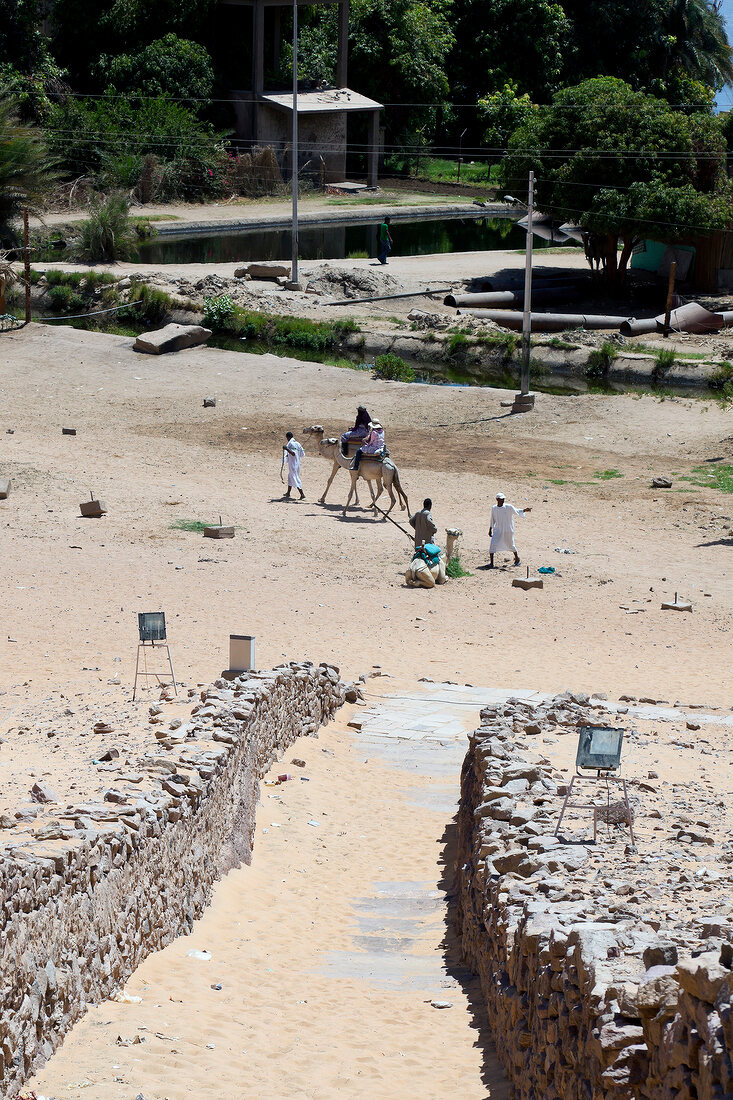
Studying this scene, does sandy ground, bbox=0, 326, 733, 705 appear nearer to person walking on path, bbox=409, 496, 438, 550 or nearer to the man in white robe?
the man in white robe

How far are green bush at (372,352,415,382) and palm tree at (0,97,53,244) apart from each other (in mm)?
14423

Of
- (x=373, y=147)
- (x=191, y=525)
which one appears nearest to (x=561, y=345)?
(x=191, y=525)

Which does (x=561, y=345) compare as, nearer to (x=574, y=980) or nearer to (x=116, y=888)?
(x=116, y=888)

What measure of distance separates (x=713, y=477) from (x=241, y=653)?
50.6 ft

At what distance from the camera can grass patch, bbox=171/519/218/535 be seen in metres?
22.1

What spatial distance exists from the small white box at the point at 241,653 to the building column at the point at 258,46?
186ft

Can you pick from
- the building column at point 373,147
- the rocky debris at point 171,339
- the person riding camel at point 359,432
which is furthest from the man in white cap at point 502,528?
the building column at point 373,147

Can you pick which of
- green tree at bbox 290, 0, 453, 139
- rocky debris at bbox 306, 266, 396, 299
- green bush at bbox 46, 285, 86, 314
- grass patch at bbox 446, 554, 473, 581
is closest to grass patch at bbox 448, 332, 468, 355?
rocky debris at bbox 306, 266, 396, 299

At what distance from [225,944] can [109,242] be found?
3963 centimetres

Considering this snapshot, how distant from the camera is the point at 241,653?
1433 centimetres

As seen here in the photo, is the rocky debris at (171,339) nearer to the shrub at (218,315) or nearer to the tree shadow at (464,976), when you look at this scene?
the shrub at (218,315)

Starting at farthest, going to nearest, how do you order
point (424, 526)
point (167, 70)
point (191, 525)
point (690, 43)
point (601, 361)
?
1. point (690, 43)
2. point (167, 70)
3. point (601, 361)
4. point (191, 525)
5. point (424, 526)

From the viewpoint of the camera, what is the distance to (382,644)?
17.5 metres

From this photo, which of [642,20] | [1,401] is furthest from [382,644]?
[642,20]
